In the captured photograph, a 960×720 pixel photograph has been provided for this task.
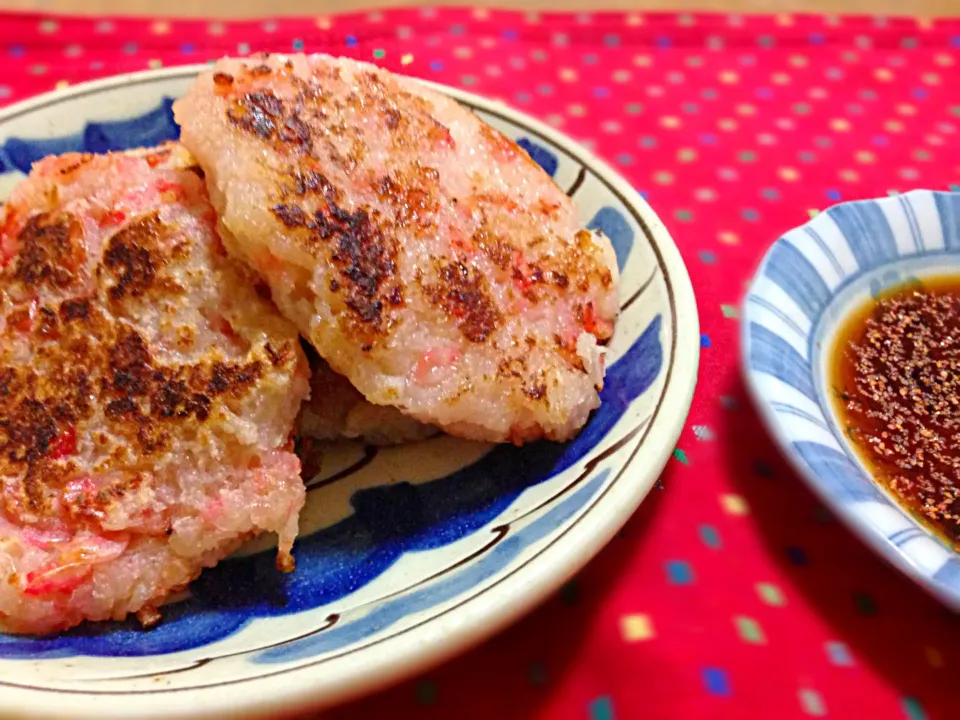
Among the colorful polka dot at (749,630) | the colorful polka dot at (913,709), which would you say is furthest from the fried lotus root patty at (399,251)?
the colorful polka dot at (913,709)

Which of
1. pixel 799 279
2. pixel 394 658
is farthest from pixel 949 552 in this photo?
pixel 394 658

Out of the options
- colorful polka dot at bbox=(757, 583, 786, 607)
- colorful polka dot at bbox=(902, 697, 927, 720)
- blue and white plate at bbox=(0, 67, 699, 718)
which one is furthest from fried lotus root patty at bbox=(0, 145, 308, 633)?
colorful polka dot at bbox=(902, 697, 927, 720)

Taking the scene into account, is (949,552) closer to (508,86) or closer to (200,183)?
(200,183)

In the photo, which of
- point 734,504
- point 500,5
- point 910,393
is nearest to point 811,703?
point 734,504

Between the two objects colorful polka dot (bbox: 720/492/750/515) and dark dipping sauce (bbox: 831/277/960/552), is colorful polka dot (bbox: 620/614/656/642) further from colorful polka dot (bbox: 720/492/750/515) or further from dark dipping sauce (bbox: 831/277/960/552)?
dark dipping sauce (bbox: 831/277/960/552)

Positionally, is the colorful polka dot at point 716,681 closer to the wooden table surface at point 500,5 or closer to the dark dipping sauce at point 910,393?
the dark dipping sauce at point 910,393
